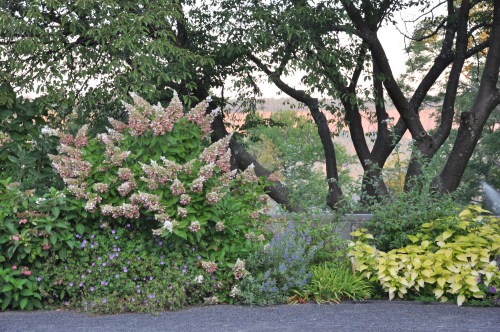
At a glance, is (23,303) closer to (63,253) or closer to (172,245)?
(63,253)

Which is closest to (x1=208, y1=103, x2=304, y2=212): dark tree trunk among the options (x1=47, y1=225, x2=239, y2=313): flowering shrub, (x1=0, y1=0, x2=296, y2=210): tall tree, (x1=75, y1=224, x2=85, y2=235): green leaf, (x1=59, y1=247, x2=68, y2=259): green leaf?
(x1=0, y1=0, x2=296, y2=210): tall tree

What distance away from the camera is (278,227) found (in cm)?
711

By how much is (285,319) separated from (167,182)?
195cm

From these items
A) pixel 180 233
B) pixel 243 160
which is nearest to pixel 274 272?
pixel 180 233

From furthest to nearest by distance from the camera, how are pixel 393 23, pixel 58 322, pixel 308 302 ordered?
pixel 393 23
pixel 308 302
pixel 58 322

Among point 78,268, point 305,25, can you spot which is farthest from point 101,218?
point 305,25

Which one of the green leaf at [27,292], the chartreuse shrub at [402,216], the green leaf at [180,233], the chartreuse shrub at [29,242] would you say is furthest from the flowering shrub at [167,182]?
the chartreuse shrub at [402,216]

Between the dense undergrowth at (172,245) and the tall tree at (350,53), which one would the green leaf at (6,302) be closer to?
the dense undergrowth at (172,245)

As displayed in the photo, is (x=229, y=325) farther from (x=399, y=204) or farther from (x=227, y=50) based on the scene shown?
(x=227, y=50)

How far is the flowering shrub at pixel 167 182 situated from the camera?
19.9 feet

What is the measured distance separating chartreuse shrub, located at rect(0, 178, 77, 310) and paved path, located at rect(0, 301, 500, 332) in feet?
0.81

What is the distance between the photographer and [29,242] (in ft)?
20.0

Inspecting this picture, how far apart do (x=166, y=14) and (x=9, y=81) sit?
248 centimetres

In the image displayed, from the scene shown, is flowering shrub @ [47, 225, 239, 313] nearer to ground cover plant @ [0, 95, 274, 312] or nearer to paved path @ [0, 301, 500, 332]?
ground cover plant @ [0, 95, 274, 312]
